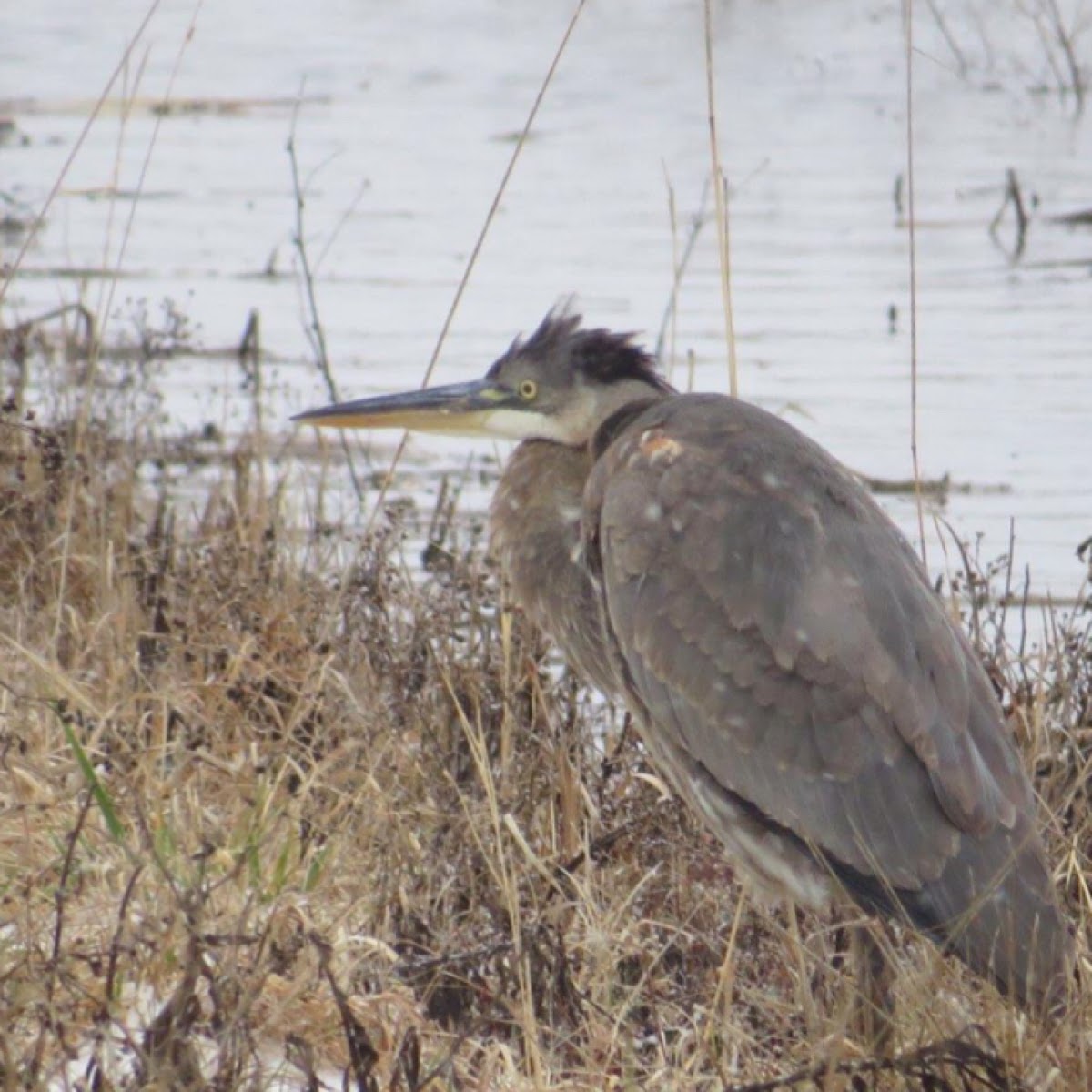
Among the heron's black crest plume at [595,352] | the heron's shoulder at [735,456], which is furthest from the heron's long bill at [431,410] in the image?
the heron's shoulder at [735,456]

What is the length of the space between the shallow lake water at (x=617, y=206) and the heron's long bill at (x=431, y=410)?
70 cm

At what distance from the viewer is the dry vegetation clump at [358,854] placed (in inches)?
138

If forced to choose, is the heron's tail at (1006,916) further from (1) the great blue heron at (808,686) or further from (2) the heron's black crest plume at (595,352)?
(2) the heron's black crest plume at (595,352)

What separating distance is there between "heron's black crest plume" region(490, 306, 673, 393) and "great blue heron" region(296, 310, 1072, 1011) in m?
0.38

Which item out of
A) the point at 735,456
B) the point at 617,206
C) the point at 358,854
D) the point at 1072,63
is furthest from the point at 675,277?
the point at 1072,63

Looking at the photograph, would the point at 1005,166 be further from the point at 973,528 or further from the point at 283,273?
the point at 973,528

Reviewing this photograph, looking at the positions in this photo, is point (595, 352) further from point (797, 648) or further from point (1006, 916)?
point (1006, 916)

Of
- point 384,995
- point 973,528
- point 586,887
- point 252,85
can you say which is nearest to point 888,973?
point 586,887

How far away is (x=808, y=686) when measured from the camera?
170 inches

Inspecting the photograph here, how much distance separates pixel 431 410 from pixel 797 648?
1370 millimetres

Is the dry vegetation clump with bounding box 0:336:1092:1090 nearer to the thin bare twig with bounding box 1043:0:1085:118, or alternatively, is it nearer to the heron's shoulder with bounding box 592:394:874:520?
the heron's shoulder with bounding box 592:394:874:520

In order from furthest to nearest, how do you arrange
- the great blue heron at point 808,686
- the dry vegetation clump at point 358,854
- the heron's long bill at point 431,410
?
1. the heron's long bill at point 431,410
2. the great blue heron at point 808,686
3. the dry vegetation clump at point 358,854

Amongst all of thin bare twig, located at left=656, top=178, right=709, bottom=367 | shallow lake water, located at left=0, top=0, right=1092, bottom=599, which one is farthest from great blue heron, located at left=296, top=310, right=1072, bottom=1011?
shallow lake water, located at left=0, top=0, right=1092, bottom=599

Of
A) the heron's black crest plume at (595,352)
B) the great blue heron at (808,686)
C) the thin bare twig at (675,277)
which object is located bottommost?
the great blue heron at (808,686)
